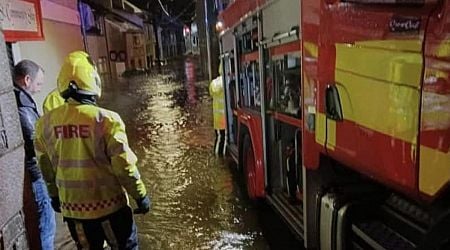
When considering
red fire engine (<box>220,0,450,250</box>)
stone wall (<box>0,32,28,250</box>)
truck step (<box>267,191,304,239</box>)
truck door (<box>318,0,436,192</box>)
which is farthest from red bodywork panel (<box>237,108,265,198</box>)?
stone wall (<box>0,32,28,250</box>)

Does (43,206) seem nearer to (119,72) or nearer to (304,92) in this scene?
(304,92)

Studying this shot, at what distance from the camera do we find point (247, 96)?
20.2ft

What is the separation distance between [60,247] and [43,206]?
1.08 metres

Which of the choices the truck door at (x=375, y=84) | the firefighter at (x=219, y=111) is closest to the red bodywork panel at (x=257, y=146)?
the truck door at (x=375, y=84)

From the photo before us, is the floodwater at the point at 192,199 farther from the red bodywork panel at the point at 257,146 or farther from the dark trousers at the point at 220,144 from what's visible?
the red bodywork panel at the point at 257,146

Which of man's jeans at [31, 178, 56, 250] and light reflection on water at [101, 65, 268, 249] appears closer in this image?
man's jeans at [31, 178, 56, 250]

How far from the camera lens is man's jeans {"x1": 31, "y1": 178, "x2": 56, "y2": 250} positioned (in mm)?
3861

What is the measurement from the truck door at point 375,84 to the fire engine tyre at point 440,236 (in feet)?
0.79

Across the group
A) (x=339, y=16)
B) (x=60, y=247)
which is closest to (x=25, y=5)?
(x=60, y=247)

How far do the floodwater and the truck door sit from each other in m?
2.19

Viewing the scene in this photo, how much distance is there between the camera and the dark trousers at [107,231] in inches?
133

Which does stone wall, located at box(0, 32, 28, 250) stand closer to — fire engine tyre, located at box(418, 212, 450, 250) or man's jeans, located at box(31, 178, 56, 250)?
man's jeans, located at box(31, 178, 56, 250)

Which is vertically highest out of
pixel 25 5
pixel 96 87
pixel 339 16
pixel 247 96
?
pixel 25 5

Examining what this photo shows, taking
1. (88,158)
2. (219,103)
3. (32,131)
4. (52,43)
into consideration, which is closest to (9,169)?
(88,158)
